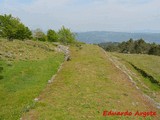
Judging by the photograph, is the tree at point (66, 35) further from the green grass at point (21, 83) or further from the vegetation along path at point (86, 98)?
the vegetation along path at point (86, 98)

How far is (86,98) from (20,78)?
1138 centimetres

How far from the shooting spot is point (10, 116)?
773 inches

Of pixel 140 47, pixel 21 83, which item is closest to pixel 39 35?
pixel 140 47

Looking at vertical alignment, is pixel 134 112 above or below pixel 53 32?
below

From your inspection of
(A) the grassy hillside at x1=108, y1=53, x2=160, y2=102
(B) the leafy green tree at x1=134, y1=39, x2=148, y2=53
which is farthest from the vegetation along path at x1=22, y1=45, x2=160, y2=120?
(B) the leafy green tree at x1=134, y1=39, x2=148, y2=53

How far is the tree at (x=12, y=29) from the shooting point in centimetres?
7462

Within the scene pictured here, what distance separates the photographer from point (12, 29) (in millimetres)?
75562

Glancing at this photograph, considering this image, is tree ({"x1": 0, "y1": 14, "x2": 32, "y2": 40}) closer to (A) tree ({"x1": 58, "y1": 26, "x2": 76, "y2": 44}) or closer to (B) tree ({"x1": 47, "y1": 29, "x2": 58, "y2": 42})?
(B) tree ({"x1": 47, "y1": 29, "x2": 58, "y2": 42})

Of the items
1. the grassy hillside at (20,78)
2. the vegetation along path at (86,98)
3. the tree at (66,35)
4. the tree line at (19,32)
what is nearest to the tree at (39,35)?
the tree line at (19,32)

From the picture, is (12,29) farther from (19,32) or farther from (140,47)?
(140,47)

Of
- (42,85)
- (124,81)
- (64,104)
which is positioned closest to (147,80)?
(124,81)

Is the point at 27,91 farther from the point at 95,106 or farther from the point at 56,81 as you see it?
the point at 95,106

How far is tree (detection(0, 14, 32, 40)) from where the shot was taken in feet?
245

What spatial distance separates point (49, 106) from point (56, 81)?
9156mm
